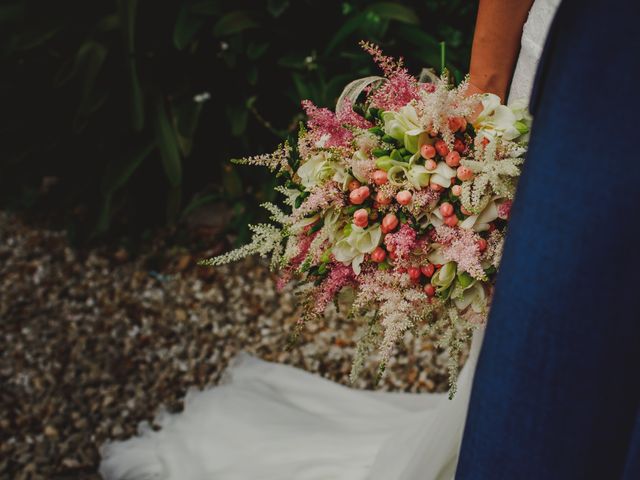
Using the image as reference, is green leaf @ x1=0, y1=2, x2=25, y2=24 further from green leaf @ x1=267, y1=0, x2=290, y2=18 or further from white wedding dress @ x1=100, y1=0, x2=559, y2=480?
white wedding dress @ x1=100, y1=0, x2=559, y2=480

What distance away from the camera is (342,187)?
1.21m

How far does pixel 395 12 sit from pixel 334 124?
5.84 ft

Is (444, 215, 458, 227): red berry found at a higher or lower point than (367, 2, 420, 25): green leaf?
lower

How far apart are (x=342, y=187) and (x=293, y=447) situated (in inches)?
42.2

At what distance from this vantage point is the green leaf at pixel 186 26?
9.43ft

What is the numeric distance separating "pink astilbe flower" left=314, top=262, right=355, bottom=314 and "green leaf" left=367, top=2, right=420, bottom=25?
1876 mm

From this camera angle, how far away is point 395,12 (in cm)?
286

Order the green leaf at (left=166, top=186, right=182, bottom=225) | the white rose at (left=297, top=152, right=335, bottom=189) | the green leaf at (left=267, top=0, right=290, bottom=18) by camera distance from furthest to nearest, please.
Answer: the green leaf at (left=166, top=186, right=182, bottom=225), the green leaf at (left=267, top=0, right=290, bottom=18), the white rose at (left=297, top=152, right=335, bottom=189)

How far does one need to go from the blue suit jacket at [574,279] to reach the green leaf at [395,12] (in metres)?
2.03

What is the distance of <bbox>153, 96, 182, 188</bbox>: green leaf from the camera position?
310 centimetres

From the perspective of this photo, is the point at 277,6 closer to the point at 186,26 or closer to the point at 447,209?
the point at 186,26

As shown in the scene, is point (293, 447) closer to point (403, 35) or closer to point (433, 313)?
point (433, 313)

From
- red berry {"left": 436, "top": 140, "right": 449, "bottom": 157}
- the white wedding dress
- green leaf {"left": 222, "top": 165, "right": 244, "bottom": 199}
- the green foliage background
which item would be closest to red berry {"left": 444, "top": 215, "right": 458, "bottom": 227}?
red berry {"left": 436, "top": 140, "right": 449, "bottom": 157}

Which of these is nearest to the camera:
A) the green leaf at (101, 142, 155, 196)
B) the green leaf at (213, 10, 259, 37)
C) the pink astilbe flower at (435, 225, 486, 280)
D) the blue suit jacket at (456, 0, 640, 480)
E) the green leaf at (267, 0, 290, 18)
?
the blue suit jacket at (456, 0, 640, 480)
